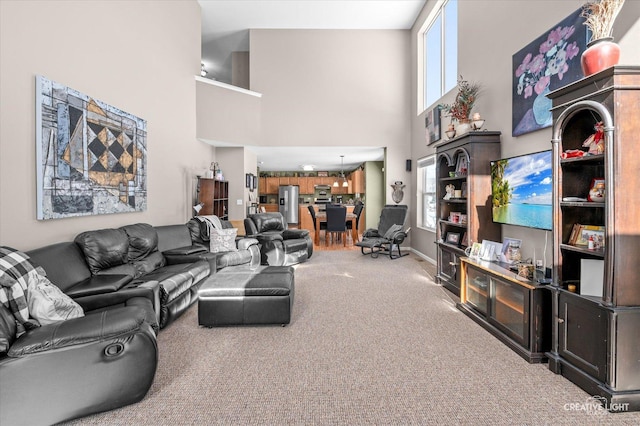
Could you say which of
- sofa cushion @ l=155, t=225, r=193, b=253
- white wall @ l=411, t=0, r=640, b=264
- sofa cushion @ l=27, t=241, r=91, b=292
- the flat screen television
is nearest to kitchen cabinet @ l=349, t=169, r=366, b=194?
white wall @ l=411, t=0, r=640, b=264

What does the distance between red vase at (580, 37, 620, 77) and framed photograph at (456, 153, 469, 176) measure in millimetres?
1756

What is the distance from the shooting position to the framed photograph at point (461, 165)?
377 cm

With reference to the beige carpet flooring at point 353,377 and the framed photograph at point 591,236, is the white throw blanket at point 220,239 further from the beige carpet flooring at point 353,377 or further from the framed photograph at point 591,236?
the framed photograph at point 591,236

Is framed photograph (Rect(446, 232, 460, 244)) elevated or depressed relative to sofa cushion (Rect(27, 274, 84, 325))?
elevated

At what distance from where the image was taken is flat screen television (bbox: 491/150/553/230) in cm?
268

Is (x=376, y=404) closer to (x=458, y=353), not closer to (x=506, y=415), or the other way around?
(x=506, y=415)

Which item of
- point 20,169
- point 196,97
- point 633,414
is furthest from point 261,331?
point 196,97

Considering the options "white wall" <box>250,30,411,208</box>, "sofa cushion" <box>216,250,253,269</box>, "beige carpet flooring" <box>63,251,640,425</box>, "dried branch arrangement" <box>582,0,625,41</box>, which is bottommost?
"beige carpet flooring" <box>63,251,640,425</box>

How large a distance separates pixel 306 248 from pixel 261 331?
3125mm

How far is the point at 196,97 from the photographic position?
5867 mm

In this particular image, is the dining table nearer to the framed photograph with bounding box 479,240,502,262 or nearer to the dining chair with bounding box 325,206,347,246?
the dining chair with bounding box 325,206,347,246

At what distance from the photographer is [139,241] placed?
354 centimetres

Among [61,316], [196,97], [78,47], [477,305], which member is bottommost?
[477,305]

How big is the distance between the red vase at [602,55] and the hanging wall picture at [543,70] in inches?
22.4
